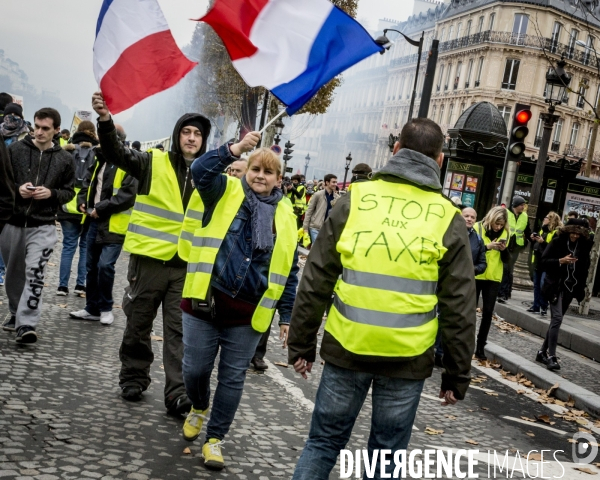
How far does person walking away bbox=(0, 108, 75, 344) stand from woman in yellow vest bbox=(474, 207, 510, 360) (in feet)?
16.0

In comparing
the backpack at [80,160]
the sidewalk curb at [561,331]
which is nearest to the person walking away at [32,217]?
the backpack at [80,160]

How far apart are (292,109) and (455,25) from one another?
6830cm

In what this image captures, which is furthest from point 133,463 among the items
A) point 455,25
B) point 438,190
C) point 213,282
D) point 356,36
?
→ point 455,25

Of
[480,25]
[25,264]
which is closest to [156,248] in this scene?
[25,264]

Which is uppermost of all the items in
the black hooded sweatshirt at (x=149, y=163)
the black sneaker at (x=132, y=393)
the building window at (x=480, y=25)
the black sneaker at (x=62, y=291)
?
the building window at (x=480, y=25)

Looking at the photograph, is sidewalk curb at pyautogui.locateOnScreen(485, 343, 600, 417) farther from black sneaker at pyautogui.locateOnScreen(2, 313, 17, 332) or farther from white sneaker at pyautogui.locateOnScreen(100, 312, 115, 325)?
black sneaker at pyautogui.locateOnScreen(2, 313, 17, 332)

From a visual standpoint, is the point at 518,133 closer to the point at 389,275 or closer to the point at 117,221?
the point at 117,221

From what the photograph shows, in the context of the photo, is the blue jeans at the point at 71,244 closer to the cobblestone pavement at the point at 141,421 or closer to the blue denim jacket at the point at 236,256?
the cobblestone pavement at the point at 141,421

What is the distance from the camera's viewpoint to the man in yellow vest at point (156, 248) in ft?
17.8

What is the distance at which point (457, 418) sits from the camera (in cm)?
657

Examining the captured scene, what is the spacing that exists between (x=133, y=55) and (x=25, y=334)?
8.28ft

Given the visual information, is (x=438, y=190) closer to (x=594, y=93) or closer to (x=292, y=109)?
(x=292, y=109)

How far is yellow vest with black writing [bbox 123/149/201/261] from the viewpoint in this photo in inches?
215

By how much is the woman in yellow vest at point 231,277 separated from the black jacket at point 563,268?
589 cm
